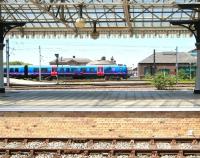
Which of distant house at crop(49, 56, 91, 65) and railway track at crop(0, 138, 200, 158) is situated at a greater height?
distant house at crop(49, 56, 91, 65)

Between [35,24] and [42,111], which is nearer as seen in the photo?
[42,111]

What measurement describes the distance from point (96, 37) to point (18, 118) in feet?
33.8

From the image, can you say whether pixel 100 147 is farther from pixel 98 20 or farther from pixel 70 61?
pixel 70 61

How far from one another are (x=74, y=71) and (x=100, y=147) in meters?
44.6

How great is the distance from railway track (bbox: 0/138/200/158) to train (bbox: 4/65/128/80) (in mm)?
43227

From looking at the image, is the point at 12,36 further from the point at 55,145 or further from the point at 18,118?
the point at 55,145

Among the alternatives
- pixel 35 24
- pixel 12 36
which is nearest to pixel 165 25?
pixel 35 24

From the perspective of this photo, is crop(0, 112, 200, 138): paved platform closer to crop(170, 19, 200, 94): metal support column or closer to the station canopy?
the station canopy

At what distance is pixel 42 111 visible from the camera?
14930 millimetres

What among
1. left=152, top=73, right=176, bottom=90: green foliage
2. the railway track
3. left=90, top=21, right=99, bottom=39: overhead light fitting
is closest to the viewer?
the railway track

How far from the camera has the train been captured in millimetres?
57188

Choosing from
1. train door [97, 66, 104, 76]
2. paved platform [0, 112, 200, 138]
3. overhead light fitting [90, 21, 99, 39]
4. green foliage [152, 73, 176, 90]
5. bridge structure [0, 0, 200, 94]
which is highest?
bridge structure [0, 0, 200, 94]

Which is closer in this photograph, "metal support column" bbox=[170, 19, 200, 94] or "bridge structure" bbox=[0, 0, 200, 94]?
"bridge structure" bbox=[0, 0, 200, 94]

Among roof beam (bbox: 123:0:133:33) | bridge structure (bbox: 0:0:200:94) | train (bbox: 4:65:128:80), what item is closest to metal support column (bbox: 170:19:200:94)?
bridge structure (bbox: 0:0:200:94)
